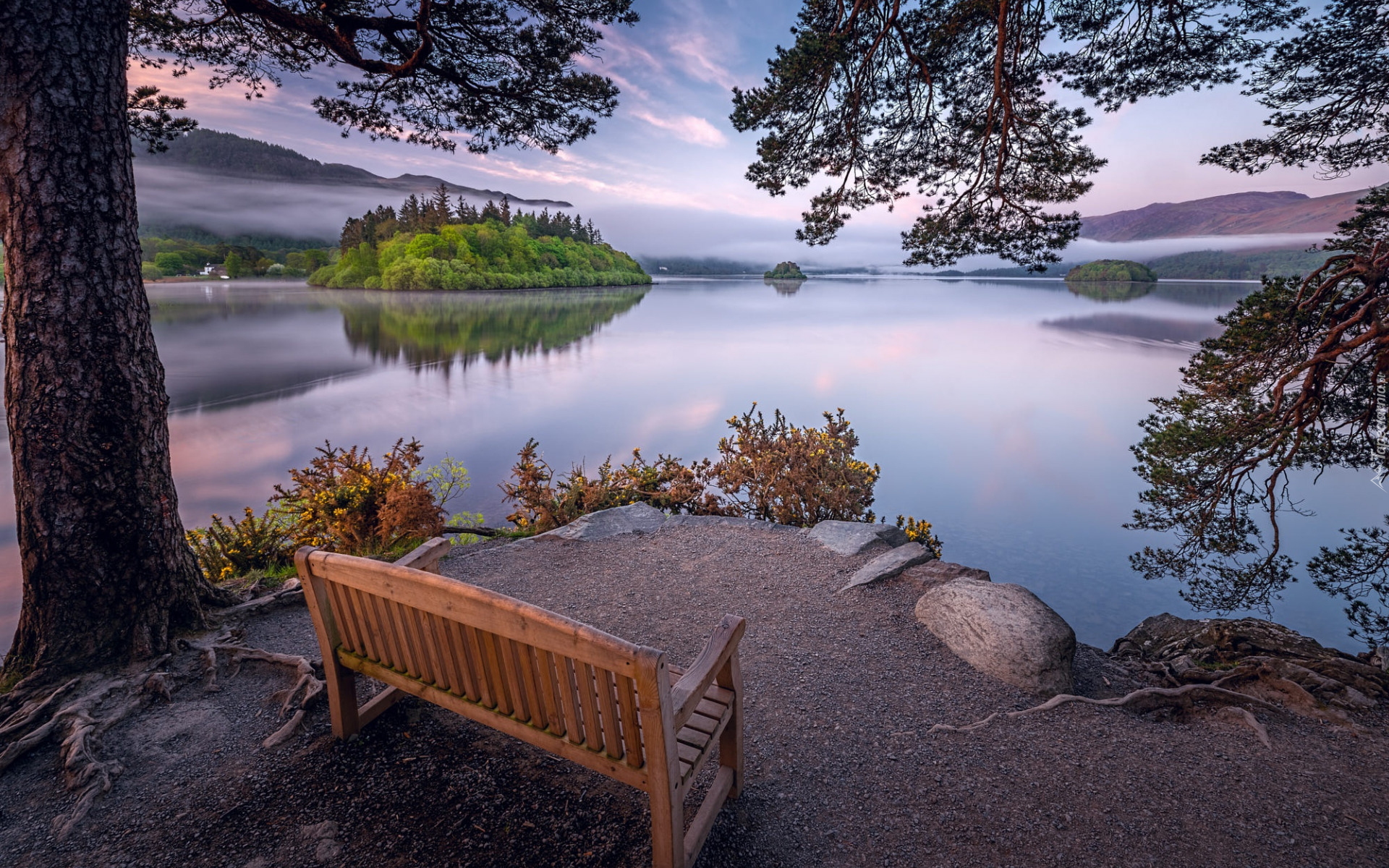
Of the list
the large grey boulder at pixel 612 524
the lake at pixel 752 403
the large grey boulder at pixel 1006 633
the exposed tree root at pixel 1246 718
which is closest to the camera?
the exposed tree root at pixel 1246 718

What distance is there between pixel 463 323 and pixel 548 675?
4290cm

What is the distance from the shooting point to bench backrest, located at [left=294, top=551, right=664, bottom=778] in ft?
5.91

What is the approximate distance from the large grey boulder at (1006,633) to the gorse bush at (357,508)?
5220mm

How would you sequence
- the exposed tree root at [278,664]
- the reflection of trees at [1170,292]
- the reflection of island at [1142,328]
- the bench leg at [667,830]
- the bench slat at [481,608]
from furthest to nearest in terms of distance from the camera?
1. the reflection of trees at [1170,292]
2. the reflection of island at [1142,328]
3. the exposed tree root at [278,664]
4. the bench leg at [667,830]
5. the bench slat at [481,608]

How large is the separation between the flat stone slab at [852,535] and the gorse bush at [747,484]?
794mm

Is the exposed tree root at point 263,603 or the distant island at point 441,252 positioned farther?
the distant island at point 441,252

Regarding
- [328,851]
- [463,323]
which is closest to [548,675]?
[328,851]

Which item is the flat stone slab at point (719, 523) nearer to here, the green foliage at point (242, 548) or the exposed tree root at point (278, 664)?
the exposed tree root at point (278, 664)

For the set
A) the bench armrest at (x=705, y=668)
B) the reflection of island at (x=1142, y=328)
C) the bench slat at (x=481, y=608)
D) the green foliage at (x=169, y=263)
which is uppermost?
the green foliage at (x=169, y=263)

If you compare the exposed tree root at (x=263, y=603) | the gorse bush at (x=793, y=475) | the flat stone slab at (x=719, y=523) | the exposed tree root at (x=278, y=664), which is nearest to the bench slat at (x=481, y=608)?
the exposed tree root at (x=278, y=664)

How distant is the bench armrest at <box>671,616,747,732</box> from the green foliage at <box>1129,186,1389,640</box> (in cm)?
530

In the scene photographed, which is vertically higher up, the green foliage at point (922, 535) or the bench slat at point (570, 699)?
the bench slat at point (570, 699)

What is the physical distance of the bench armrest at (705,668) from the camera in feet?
6.26

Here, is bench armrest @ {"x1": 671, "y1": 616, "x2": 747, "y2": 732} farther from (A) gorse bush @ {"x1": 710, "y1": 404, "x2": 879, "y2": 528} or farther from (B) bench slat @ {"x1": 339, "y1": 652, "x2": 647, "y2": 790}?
(A) gorse bush @ {"x1": 710, "y1": 404, "x2": 879, "y2": 528}
